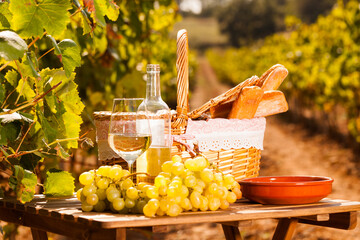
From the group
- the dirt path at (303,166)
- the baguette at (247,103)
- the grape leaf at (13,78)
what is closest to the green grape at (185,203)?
the baguette at (247,103)

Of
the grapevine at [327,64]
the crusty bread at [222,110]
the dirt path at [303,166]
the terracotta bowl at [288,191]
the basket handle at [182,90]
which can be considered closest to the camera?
the terracotta bowl at [288,191]

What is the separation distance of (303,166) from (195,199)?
739cm

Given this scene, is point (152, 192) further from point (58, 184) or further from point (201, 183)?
point (58, 184)

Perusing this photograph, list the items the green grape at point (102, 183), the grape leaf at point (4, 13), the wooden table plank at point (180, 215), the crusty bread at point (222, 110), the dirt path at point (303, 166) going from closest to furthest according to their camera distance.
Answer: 1. the wooden table plank at point (180, 215)
2. the grape leaf at point (4, 13)
3. the green grape at point (102, 183)
4. the crusty bread at point (222, 110)
5. the dirt path at point (303, 166)

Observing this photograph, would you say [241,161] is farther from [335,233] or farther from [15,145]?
[335,233]

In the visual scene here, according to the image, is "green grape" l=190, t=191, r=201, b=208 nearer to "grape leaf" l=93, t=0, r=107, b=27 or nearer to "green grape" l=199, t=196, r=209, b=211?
"green grape" l=199, t=196, r=209, b=211

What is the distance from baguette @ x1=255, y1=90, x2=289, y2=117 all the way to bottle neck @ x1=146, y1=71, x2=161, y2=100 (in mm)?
466

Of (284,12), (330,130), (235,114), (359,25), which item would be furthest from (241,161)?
(284,12)

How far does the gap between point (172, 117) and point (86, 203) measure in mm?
517

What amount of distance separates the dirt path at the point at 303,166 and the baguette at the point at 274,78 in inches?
124

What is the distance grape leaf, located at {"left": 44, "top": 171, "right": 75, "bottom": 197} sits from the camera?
76.1 inches

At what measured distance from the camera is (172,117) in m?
2.08

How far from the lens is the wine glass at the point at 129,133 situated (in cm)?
173

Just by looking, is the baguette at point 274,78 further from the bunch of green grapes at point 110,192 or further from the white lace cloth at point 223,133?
the bunch of green grapes at point 110,192
